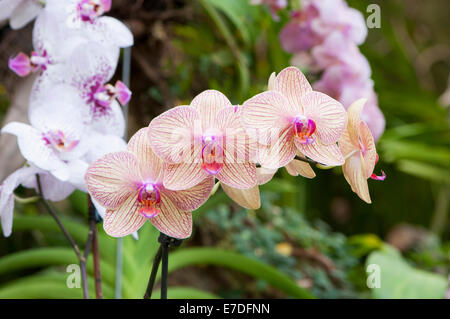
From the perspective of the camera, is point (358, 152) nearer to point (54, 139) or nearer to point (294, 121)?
point (294, 121)

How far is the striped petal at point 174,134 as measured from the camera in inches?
11.4

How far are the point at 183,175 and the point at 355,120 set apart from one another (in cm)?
12

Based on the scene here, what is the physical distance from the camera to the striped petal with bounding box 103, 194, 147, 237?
31cm

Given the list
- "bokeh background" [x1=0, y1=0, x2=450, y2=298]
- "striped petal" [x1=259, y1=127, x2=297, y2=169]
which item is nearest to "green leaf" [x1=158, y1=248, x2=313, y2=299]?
"bokeh background" [x1=0, y1=0, x2=450, y2=298]

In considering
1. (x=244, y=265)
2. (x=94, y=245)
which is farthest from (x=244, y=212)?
(x=94, y=245)

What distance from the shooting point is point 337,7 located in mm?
652

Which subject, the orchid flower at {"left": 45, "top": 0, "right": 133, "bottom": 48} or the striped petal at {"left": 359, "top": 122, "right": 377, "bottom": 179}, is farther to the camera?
the orchid flower at {"left": 45, "top": 0, "right": 133, "bottom": 48}

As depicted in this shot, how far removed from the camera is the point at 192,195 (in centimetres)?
31

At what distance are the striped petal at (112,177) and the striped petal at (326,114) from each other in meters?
0.12

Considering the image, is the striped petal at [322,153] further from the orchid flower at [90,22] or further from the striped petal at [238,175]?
the orchid flower at [90,22]

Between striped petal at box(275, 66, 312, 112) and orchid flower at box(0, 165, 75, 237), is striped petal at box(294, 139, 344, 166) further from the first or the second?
orchid flower at box(0, 165, 75, 237)

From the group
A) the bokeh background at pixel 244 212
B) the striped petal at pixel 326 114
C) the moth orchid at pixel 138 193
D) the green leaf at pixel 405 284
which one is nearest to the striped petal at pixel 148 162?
the moth orchid at pixel 138 193

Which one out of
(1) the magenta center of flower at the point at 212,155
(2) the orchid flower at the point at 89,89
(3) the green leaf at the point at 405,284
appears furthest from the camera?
(3) the green leaf at the point at 405,284
